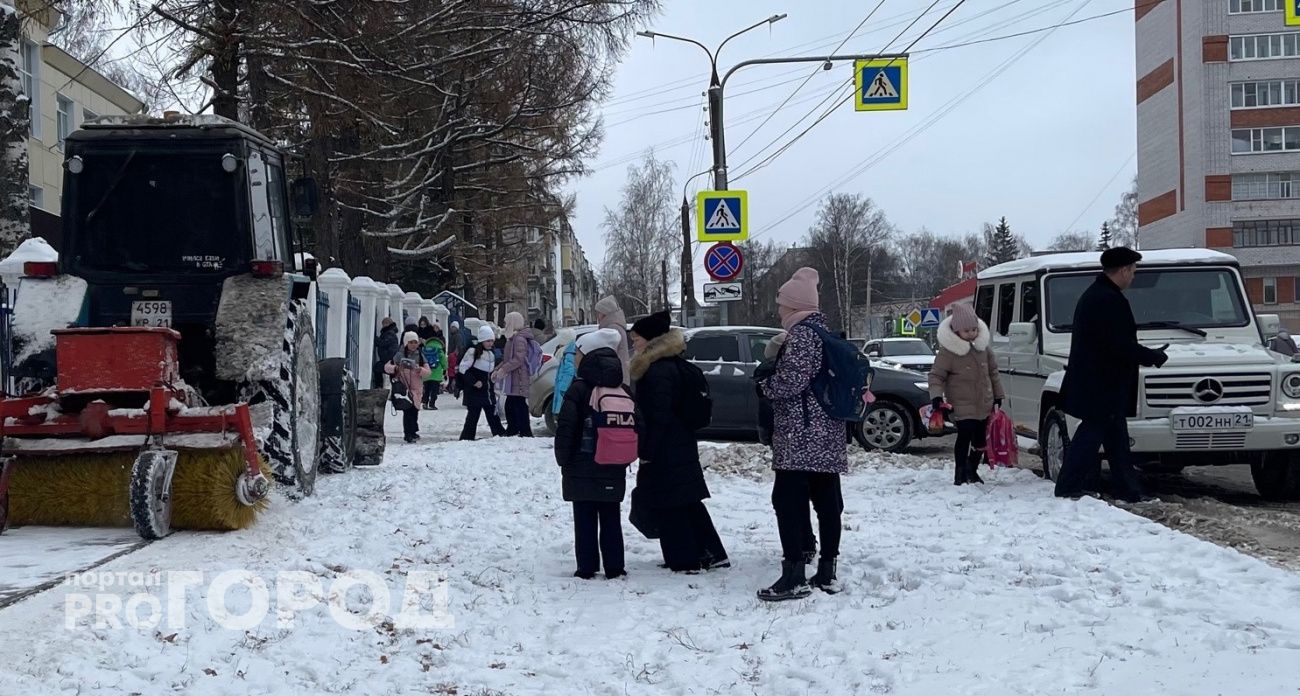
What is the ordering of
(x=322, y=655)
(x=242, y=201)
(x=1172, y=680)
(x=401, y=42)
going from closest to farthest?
(x=1172, y=680)
(x=322, y=655)
(x=242, y=201)
(x=401, y=42)

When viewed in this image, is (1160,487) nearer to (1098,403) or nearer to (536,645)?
(1098,403)

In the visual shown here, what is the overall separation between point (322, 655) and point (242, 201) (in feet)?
15.2

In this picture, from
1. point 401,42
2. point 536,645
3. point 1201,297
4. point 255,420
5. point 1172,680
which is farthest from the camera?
point 401,42

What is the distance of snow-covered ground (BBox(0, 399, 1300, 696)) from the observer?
16.1ft

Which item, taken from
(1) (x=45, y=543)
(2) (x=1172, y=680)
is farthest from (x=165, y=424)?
(2) (x=1172, y=680)

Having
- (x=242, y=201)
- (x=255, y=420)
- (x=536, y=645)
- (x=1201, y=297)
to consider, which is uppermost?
(x=242, y=201)

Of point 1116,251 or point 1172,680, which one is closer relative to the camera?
point 1172,680

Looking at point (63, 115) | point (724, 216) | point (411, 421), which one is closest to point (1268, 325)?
point (411, 421)

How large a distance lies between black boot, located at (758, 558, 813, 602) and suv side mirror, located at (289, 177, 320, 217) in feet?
16.4

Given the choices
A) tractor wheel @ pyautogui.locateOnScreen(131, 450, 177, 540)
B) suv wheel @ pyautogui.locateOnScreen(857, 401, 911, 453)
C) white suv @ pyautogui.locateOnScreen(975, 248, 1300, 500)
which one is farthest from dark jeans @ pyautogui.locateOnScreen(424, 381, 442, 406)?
tractor wheel @ pyautogui.locateOnScreen(131, 450, 177, 540)

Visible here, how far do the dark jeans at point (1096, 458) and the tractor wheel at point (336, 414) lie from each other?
20.0 feet

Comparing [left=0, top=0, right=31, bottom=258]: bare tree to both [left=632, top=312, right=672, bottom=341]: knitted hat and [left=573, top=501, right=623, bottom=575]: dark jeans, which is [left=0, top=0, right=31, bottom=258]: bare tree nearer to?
[left=632, top=312, right=672, bottom=341]: knitted hat

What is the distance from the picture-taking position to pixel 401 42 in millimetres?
17016

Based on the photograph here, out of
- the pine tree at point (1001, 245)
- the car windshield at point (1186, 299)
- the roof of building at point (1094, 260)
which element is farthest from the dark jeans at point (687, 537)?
the pine tree at point (1001, 245)
